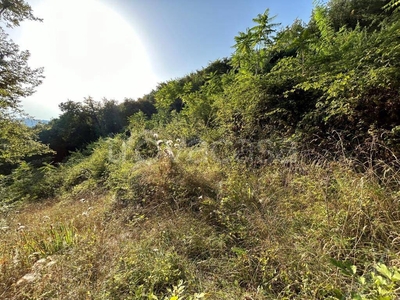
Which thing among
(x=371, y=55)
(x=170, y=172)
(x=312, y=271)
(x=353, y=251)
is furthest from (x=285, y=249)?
→ (x=371, y=55)

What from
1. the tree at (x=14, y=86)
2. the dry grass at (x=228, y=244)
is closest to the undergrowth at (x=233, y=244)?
the dry grass at (x=228, y=244)

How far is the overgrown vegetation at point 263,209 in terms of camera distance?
132 centimetres

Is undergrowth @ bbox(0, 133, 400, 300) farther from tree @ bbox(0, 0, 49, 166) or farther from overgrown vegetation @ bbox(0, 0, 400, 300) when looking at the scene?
tree @ bbox(0, 0, 49, 166)

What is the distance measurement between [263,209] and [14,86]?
742 cm

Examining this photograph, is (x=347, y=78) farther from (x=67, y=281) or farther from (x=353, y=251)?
(x=67, y=281)

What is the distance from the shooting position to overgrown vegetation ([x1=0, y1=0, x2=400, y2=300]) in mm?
1323

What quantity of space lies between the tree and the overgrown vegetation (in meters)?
2.52

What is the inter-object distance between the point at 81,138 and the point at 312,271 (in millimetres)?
14236

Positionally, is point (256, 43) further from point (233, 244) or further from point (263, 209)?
point (233, 244)

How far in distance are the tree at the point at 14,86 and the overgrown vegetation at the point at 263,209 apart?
2.52m

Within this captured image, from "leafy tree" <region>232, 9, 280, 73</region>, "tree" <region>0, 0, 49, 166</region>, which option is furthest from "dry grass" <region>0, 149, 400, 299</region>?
"tree" <region>0, 0, 49, 166</region>

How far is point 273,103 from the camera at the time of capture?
3312mm

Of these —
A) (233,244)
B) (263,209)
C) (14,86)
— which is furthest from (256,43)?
(14,86)

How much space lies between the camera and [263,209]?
2021 mm
